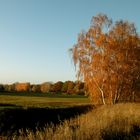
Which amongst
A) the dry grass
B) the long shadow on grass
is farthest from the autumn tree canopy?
the dry grass

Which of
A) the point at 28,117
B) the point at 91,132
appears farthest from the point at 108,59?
the point at 91,132

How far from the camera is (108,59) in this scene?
40.1m

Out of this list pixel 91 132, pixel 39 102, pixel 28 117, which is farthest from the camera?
pixel 39 102

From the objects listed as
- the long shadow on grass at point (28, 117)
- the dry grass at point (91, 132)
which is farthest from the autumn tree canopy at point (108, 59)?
the dry grass at point (91, 132)

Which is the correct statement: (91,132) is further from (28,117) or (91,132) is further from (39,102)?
(39,102)

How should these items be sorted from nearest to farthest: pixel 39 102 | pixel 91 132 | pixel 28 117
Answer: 1. pixel 91 132
2. pixel 28 117
3. pixel 39 102

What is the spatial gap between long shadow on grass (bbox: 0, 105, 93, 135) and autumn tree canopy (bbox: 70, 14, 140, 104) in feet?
16.1

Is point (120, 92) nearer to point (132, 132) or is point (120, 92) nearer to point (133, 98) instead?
point (133, 98)

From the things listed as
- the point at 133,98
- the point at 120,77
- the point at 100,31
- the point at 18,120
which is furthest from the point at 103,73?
the point at 18,120

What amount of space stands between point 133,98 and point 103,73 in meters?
8.49

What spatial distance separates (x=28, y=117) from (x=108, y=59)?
1200cm

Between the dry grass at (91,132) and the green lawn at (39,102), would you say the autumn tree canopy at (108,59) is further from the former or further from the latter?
the dry grass at (91,132)

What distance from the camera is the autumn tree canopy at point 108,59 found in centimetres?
4025

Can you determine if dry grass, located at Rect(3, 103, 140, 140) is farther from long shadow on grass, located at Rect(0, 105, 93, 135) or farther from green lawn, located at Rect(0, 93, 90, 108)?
green lawn, located at Rect(0, 93, 90, 108)
